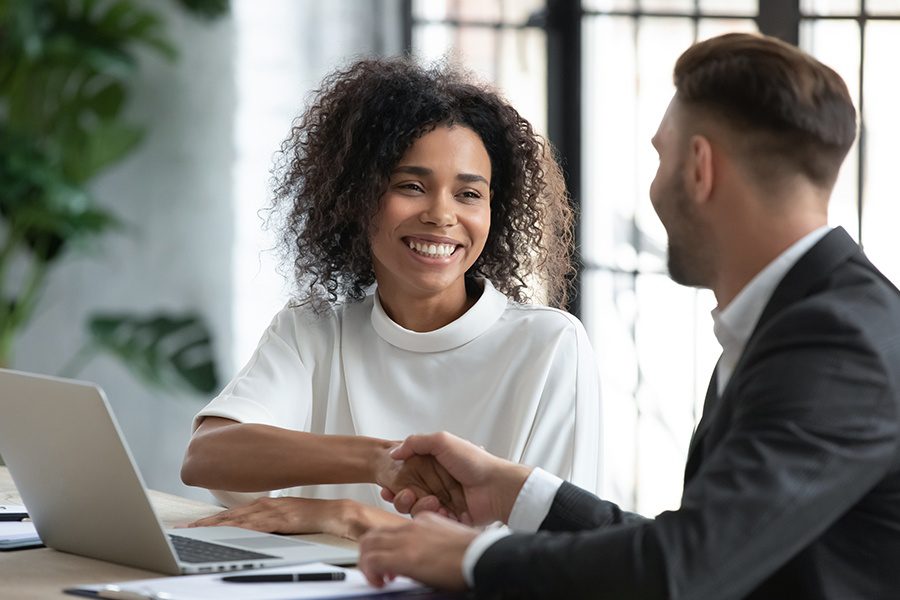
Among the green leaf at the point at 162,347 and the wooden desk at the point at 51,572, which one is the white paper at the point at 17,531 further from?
the green leaf at the point at 162,347

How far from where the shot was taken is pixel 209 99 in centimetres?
510

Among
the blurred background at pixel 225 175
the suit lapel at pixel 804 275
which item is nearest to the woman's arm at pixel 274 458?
the suit lapel at pixel 804 275

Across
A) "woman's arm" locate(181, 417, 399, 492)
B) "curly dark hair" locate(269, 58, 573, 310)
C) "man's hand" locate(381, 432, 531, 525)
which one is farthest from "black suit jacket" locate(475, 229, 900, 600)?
"curly dark hair" locate(269, 58, 573, 310)

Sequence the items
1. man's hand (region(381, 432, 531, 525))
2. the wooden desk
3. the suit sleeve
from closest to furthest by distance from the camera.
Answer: the suit sleeve, the wooden desk, man's hand (region(381, 432, 531, 525))

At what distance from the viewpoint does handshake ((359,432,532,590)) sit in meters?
1.53

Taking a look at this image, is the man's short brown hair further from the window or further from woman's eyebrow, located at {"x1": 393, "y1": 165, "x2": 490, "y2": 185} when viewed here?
the window

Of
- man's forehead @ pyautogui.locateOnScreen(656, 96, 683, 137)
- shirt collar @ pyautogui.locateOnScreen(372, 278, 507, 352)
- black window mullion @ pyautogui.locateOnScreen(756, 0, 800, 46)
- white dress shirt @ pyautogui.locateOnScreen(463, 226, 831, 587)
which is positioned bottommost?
shirt collar @ pyautogui.locateOnScreen(372, 278, 507, 352)

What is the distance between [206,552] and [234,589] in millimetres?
243

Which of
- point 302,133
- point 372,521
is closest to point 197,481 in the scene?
point 372,521

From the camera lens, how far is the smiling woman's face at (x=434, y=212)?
254 cm

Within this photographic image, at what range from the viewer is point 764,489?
54.4 inches

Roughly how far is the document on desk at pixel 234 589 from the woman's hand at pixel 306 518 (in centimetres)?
36

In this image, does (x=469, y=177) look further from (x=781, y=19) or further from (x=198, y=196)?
(x=198, y=196)

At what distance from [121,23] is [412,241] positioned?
2736mm
